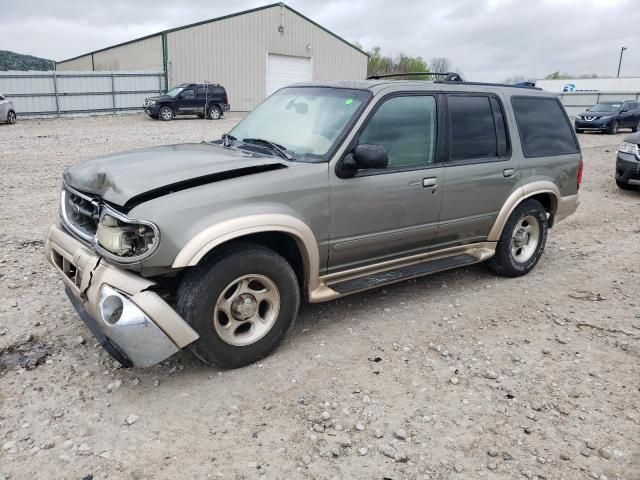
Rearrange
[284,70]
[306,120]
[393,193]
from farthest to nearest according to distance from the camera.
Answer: [284,70] < [306,120] < [393,193]

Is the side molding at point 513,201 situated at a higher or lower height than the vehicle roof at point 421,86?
lower

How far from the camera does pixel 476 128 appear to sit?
467cm

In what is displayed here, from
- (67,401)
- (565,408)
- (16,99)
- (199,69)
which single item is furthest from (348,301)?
(199,69)

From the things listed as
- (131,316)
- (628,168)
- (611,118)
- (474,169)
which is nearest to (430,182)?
(474,169)

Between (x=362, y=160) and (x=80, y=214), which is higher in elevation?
(x=362, y=160)

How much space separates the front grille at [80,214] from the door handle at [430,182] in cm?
241

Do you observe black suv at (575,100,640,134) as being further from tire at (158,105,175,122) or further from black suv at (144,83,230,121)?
tire at (158,105,175,122)

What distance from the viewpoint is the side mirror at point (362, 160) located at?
358 centimetres

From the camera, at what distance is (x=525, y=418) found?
3.07 metres

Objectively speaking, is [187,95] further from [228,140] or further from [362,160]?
[362,160]

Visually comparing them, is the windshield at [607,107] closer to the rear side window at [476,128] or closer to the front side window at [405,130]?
the rear side window at [476,128]

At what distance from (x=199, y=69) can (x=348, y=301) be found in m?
27.7

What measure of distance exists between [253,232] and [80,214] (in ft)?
4.23

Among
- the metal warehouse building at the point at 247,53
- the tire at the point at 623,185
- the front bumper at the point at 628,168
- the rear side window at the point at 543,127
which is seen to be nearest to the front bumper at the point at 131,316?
the rear side window at the point at 543,127
